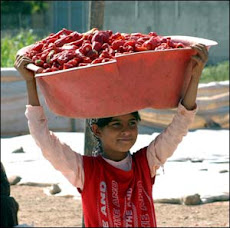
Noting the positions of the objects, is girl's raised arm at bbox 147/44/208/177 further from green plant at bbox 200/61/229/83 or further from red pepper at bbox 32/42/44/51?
green plant at bbox 200/61/229/83

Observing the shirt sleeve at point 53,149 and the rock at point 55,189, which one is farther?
the rock at point 55,189

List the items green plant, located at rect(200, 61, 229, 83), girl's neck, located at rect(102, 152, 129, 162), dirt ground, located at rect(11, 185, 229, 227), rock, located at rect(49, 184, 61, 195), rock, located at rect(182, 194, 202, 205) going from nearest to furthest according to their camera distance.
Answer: girl's neck, located at rect(102, 152, 129, 162), dirt ground, located at rect(11, 185, 229, 227), rock, located at rect(182, 194, 202, 205), rock, located at rect(49, 184, 61, 195), green plant, located at rect(200, 61, 229, 83)

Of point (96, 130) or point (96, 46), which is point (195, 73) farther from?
point (96, 130)

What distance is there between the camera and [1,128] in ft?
39.0

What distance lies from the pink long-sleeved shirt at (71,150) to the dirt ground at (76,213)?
336 cm

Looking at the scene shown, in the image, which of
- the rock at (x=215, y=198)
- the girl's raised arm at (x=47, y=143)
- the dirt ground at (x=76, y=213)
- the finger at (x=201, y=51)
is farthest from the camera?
the rock at (x=215, y=198)

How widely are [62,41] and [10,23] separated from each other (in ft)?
86.4

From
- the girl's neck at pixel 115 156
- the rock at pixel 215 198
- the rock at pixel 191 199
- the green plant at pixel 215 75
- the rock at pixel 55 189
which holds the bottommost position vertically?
the green plant at pixel 215 75

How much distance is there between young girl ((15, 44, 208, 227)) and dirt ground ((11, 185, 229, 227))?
3359 millimetres

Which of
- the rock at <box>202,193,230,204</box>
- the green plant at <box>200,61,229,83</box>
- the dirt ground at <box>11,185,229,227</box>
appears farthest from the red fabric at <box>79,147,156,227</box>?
the green plant at <box>200,61,229,83</box>

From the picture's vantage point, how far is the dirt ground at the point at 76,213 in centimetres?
730

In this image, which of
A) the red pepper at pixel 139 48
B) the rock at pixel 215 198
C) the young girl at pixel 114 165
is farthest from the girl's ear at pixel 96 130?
the rock at pixel 215 198

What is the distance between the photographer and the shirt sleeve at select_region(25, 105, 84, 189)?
372 cm

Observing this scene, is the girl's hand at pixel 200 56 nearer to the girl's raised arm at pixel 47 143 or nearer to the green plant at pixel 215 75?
the girl's raised arm at pixel 47 143
